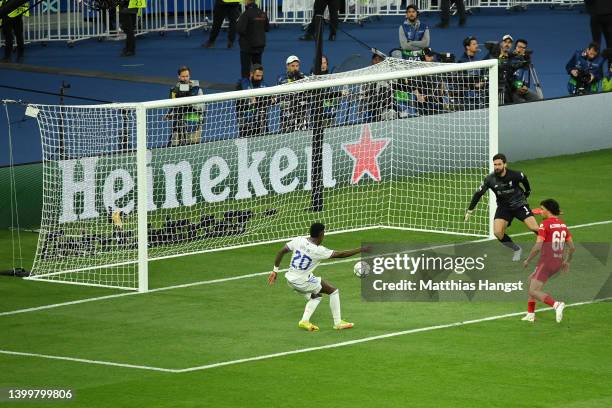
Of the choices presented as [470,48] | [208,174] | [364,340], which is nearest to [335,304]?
[364,340]

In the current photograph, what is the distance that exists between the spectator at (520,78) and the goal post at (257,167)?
2.77 meters

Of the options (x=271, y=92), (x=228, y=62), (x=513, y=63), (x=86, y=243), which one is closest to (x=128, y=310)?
(x=86, y=243)

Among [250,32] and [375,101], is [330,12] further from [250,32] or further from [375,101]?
[375,101]

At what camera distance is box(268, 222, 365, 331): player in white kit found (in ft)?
67.5

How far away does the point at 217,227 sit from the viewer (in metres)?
26.1

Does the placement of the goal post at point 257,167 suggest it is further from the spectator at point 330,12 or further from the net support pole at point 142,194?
the spectator at point 330,12

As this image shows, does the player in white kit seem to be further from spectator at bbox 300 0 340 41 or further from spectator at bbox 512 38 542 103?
spectator at bbox 300 0 340 41

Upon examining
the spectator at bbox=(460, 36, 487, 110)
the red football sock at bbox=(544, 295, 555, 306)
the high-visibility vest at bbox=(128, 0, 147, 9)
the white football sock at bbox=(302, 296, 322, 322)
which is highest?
the high-visibility vest at bbox=(128, 0, 147, 9)

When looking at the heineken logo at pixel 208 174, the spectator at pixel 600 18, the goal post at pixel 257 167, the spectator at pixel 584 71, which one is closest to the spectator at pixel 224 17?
the spectator at pixel 600 18

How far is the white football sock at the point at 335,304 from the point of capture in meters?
20.7

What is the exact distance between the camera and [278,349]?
65.5 ft

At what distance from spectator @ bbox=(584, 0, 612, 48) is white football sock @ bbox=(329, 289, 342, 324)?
18.1 m

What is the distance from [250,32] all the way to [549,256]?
1434 centimetres

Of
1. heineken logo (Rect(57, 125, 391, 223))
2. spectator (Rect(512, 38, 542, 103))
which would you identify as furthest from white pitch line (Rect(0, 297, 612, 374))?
spectator (Rect(512, 38, 542, 103))
